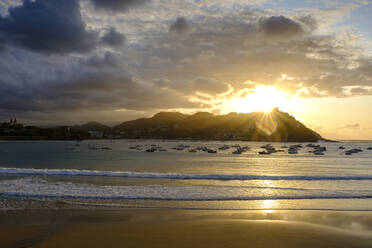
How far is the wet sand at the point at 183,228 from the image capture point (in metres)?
9.84

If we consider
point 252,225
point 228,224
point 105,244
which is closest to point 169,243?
point 105,244

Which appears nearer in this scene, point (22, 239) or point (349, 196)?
point (22, 239)

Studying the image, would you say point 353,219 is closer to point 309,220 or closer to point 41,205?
point 309,220

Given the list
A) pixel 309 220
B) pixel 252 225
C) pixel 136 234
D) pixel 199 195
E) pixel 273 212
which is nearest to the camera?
pixel 136 234

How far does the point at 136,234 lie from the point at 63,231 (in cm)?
304

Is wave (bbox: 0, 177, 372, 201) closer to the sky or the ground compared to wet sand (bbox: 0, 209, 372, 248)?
closer to the ground

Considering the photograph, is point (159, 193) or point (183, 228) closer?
point (183, 228)

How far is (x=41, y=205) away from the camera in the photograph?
49.3ft

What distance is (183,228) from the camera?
11359mm

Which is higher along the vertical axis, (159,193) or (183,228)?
(183,228)

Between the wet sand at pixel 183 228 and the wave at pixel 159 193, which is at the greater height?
the wet sand at pixel 183 228

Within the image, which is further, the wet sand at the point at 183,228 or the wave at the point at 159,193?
the wave at the point at 159,193

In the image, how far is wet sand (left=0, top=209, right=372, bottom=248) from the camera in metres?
9.84

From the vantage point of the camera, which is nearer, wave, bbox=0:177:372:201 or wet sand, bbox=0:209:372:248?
wet sand, bbox=0:209:372:248
